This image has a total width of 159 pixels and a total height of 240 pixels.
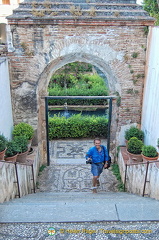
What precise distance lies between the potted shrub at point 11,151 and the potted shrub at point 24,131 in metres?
0.91

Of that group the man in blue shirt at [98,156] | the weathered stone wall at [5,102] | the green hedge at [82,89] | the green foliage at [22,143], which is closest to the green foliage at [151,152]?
the man in blue shirt at [98,156]

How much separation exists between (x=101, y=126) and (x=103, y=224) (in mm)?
6922

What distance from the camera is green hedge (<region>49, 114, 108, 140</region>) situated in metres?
10.3

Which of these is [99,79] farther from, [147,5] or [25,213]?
[25,213]

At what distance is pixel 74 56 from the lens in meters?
7.38

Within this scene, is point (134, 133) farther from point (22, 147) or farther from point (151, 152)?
point (22, 147)

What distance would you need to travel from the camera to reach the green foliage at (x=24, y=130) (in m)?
6.99

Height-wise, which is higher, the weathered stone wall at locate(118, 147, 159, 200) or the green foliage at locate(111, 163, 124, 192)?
the weathered stone wall at locate(118, 147, 159, 200)

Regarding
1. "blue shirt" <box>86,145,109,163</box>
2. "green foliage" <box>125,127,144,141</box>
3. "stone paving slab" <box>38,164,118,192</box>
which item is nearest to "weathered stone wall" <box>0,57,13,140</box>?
"stone paving slab" <box>38,164,118,192</box>

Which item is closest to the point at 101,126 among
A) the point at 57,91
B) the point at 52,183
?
the point at 52,183

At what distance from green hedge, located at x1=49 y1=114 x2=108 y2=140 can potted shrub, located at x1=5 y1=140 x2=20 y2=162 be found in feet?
13.8

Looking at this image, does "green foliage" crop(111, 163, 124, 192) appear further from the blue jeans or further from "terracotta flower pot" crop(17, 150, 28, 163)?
"terracotta flower pot" crop(17, 150, 28, 163)

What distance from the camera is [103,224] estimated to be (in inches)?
144

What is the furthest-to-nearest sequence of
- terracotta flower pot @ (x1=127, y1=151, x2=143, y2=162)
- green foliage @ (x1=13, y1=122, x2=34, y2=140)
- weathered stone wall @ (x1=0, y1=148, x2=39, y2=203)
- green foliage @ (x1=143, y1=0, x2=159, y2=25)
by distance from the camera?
green foliage @ (x1=143, y1=0, x2=159, y2=25) < green foliage @ (x1=13, y1=122, x2=34, y2=140) < terracotta flower pot @ (x1=127, y1=151, x2=143, y2=162) < weathered stone wall @ (x1=0, y1=148, x2=39, y2=203)
